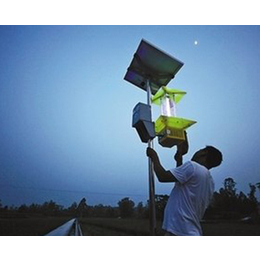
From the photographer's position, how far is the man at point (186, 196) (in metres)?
0.87

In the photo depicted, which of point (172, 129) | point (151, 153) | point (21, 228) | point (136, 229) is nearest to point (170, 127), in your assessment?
point (172, 129)

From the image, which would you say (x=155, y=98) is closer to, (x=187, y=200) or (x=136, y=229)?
(x=187, y=200)

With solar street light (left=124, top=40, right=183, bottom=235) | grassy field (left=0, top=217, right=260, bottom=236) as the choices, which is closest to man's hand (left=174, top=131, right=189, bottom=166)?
solar street light (left=124, top=40, right=183, bottom=235)

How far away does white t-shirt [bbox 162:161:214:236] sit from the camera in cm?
87

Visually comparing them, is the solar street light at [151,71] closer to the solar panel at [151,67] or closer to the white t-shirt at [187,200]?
the solar panel at [151,67]

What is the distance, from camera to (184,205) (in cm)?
90

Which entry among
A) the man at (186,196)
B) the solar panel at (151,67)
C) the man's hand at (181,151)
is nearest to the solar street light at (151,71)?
the solar panel at (151,67)

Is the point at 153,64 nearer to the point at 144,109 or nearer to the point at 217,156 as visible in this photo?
the point at 144,109

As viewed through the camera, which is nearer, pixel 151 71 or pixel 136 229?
pixel 151 71

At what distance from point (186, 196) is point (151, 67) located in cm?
82

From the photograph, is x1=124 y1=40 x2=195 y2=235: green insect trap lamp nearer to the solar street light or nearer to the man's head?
the solar street light

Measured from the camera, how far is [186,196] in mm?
912

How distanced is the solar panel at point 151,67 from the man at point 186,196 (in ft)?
2.01
